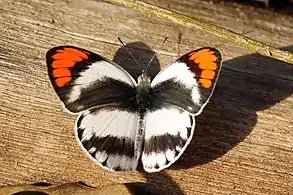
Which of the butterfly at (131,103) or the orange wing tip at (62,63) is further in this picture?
the orange wing tip at (62,63)

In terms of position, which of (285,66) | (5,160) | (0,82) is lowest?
(5,160)

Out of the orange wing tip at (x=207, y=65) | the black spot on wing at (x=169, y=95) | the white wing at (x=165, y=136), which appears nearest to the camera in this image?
the white wing at (x=165, y=136)

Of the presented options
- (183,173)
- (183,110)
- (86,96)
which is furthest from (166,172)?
(86,96)

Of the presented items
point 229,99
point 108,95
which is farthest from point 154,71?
point 229,99

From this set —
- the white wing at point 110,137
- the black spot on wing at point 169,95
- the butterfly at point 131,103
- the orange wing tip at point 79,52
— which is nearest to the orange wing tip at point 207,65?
the butterfly at point 131,103

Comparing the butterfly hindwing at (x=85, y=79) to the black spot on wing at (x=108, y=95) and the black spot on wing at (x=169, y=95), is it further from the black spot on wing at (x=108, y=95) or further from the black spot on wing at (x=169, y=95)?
the black spot on wing at (x=169, y=95)

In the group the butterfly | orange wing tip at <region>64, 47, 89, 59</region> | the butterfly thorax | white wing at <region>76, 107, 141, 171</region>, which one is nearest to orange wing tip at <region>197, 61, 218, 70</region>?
the butterfly

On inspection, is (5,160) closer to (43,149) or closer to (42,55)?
(43,149)
